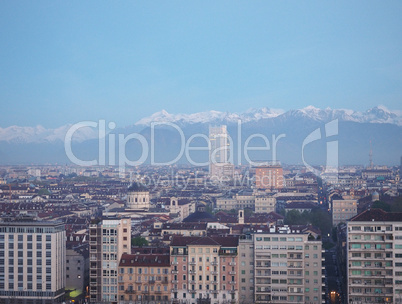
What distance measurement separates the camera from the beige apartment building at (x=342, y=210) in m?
49.9

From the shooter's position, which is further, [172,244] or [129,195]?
[129,195]

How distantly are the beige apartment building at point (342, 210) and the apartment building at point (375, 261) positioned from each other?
25212mm

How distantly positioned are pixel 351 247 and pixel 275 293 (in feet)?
10.7

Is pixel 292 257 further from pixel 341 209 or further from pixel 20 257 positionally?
pixel 341 209

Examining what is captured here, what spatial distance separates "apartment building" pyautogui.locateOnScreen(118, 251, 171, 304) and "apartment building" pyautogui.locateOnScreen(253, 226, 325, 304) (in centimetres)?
334

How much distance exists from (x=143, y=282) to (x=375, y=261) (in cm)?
850

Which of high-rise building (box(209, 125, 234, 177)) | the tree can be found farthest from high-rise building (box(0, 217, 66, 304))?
high-rise building (box(209, 125, 234, 177))

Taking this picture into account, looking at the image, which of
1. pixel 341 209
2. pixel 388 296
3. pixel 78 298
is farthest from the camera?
pixel 341 209

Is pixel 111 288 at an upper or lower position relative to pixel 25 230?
lower

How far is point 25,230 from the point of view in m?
25.6

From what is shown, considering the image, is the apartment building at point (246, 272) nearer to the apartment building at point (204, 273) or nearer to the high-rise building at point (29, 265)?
the apartment building at point (204, 273)

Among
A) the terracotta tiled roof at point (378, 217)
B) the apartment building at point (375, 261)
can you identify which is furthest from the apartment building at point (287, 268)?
the terracotta tiled roof at point (378, 217)

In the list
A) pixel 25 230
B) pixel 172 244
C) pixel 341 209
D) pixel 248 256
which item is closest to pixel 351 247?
pixel 248 256

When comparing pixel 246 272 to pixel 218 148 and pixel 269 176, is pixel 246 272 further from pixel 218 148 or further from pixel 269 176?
pixel 218 148
